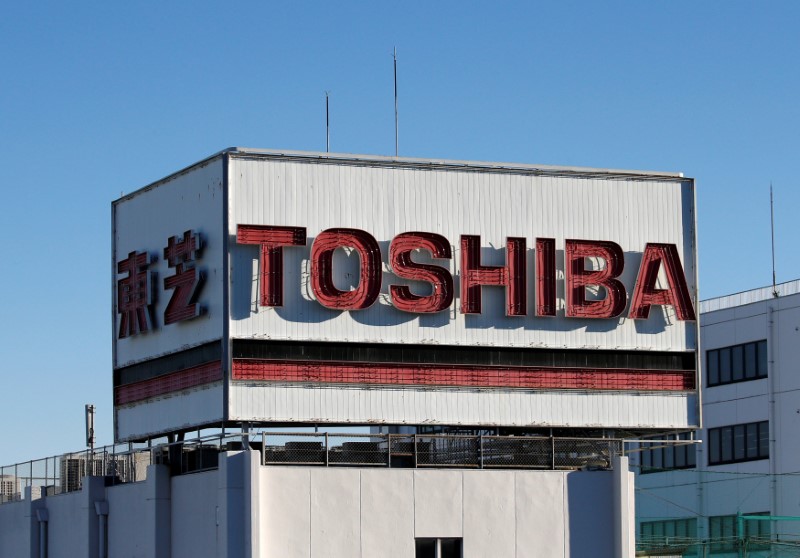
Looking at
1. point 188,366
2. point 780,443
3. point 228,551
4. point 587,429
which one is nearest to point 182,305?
point 188,366

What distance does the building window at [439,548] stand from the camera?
4316 centimetres

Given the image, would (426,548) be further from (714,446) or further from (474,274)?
(714,446)

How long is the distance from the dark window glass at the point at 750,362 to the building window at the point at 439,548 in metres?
38.9

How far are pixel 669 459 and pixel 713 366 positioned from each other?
769cm

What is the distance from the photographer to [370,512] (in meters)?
42.8

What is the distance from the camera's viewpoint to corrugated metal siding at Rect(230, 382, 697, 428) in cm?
4388

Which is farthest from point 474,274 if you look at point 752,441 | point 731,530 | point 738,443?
point 738,443

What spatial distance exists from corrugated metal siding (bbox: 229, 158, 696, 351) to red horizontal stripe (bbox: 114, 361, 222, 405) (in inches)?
59.4

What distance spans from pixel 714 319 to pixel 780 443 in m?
8.14

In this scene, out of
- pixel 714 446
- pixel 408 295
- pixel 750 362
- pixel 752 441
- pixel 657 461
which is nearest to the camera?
pixel 408 295

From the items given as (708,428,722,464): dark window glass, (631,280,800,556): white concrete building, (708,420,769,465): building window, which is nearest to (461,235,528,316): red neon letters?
(631,280,800,556): white concrete building

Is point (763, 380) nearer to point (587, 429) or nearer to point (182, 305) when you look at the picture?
point (587, 429)

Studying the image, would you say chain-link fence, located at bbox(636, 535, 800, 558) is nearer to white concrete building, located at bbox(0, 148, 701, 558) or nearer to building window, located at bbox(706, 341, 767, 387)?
white concrete building, located at bbox(0, 148, 701, 558)

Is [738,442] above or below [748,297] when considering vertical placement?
below
